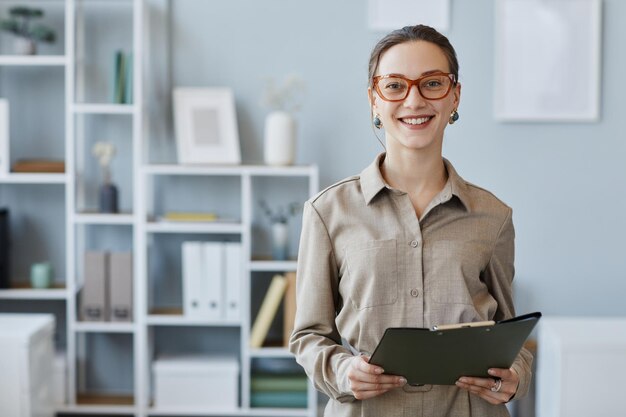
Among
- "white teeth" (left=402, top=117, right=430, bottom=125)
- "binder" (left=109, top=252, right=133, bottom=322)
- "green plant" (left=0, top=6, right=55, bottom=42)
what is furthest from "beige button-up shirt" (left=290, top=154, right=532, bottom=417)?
"green plant" (left=0, top=6, right=55, bottom=42)

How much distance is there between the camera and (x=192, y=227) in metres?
3.65

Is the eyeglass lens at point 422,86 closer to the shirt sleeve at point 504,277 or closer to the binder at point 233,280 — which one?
the shirt sleeve at point 504,277

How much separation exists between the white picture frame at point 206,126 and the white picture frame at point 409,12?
69 centimetres

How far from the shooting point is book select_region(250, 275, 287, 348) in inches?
144

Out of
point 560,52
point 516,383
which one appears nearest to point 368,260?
point 516,383

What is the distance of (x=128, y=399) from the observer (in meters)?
3.84

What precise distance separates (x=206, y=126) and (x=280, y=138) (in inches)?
12.8

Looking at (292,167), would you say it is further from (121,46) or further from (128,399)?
(128,399)

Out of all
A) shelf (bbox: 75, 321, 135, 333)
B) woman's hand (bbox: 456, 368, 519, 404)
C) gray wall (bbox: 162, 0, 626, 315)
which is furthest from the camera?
gray wall (bbox: 162, 0, 626, 315)

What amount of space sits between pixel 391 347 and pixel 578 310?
2.76 m

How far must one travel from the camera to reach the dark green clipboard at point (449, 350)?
134 centimetres

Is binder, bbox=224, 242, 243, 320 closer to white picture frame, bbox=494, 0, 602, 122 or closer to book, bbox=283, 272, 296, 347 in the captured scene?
book, bbox=283, 272, 296, 347

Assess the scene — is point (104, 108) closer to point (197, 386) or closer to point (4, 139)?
point (4, 139)

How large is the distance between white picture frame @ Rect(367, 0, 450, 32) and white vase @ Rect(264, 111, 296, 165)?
56 cm
